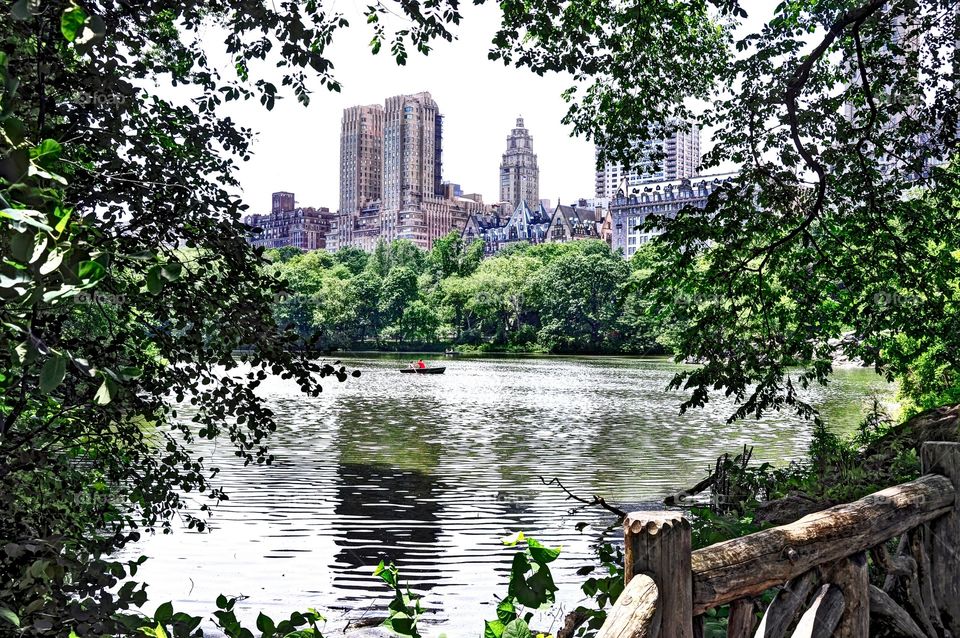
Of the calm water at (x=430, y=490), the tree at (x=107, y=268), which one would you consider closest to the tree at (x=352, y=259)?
the calm water at (x=430, y=490)

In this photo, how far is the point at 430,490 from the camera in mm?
15555

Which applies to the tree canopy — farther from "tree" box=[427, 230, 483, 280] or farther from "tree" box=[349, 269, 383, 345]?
"tree" box=[427, 230, 483, 280]

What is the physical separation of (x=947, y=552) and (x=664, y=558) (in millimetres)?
2225

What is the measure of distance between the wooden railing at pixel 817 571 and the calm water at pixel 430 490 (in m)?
5.28

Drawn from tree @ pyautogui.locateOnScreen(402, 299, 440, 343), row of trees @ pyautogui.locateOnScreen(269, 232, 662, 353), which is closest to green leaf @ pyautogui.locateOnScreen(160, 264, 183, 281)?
row of trees @ pyautogui.locateOnScreen(269, 232, 662, 353)

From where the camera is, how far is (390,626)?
3.21 metres

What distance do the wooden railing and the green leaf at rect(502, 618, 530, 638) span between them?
66 centimetres

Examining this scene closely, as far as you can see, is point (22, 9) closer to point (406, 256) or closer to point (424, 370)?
point (424, 370)

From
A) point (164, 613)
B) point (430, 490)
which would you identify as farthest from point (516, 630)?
point (430, 490)

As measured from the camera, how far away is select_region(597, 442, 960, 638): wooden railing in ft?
7.31

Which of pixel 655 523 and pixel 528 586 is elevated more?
pixel 655 523

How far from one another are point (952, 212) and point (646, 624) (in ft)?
22.9

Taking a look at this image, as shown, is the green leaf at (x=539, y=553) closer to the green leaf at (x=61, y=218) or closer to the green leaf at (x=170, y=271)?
the green leaf at (x=170, y=271)

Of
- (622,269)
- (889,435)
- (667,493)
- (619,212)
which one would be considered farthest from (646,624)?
(619,212)
